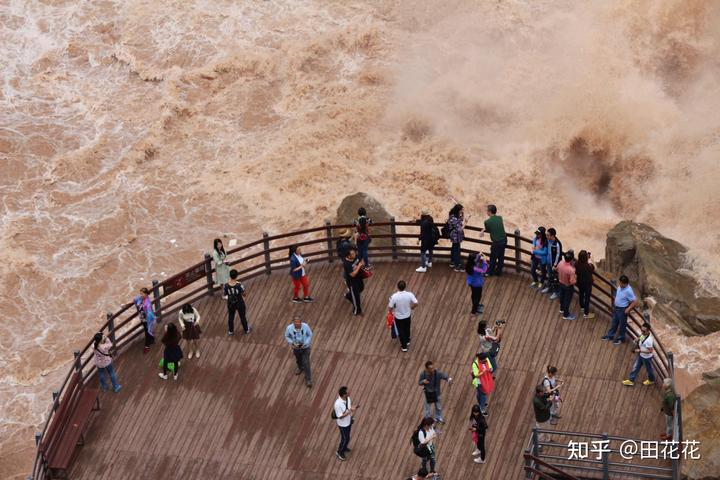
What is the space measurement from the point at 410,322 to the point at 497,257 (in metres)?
2.46

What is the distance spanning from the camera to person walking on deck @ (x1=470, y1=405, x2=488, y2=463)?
70.9ft

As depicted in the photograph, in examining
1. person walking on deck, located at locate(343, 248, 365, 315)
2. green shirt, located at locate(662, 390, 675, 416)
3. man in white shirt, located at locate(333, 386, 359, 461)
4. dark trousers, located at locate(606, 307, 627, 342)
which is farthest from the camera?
person walking on deck, located at locate(343, 248, 365, 315)

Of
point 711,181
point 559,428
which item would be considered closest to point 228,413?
point 559,428

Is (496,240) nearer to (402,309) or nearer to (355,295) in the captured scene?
(402,309)

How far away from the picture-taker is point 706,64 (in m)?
47.4

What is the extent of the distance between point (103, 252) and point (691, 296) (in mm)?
18384

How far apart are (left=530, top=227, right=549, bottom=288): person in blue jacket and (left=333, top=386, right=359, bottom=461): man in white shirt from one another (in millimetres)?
5178

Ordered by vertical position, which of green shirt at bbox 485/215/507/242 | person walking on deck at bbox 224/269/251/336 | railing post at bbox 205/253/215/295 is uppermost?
green shirt at bbox 485/215/507/242

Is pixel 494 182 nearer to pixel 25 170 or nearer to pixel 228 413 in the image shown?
pixel 25 170

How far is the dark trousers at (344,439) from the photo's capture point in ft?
72.9

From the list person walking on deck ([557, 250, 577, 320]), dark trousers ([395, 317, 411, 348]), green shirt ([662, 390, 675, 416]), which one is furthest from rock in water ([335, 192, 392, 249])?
green shirt ([662, 390, 675, 416])

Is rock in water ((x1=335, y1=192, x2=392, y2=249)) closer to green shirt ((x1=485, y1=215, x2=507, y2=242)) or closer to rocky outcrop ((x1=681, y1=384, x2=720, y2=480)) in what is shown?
green shirt ((x1=485, y1=215, x2=507, y2=242))

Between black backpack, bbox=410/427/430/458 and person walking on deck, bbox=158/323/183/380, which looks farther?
person walking on deck, bbox=158/323/183/380

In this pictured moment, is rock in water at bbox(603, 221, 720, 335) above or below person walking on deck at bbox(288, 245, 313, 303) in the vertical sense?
above
